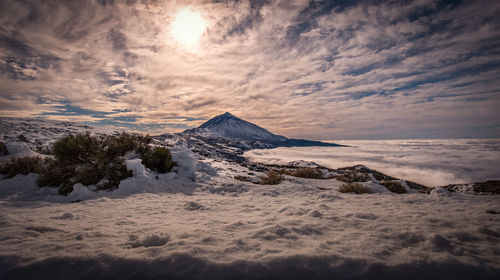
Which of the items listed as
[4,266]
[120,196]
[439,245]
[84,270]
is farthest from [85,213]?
[439,245]

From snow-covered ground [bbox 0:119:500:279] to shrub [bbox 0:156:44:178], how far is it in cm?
193

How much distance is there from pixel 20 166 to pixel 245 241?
8.63 metres

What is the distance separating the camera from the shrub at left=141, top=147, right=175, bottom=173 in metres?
7.76

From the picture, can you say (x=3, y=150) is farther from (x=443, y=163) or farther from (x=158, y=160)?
(x=443, y=163)

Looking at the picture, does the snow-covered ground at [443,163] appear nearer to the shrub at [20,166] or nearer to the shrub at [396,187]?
the shrub at [396,187]

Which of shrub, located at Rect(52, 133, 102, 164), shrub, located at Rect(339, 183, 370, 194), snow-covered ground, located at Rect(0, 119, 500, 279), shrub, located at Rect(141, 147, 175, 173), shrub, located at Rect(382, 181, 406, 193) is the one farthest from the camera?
shrub, located at Rect(141, 147, 175, 173)

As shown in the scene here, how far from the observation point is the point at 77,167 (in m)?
6.44

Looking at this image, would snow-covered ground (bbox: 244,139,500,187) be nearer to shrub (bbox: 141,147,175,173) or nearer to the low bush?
shrub (bbox: 141,147,175,173)

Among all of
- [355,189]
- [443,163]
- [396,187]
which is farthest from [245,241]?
[443,163]

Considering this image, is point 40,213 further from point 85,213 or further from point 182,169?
point 182,169

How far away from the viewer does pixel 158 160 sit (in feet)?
25.8

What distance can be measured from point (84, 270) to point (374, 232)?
3468 millimetres

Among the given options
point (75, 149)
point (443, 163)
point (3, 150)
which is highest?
point (75, 149)

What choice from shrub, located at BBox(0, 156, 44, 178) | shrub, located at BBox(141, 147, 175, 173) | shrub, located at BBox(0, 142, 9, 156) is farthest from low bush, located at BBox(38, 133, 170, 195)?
shrub, located at BBox(0, 142, 9, 156)
